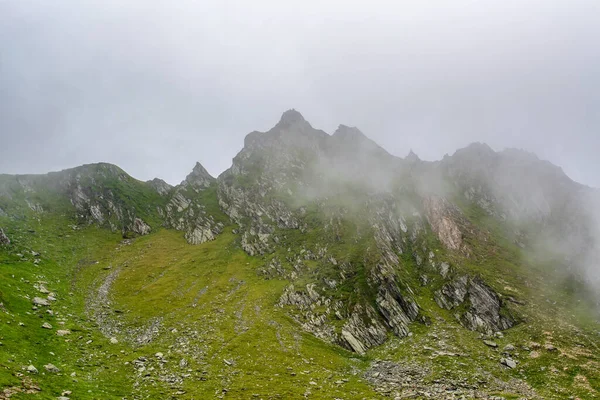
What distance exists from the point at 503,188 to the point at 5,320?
19437 centimetres

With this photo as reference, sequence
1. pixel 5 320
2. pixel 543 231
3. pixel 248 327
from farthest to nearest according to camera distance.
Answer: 1. pixel 543 231
2. pixel 248 327
3. pixel 5 320

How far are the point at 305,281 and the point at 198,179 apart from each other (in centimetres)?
12174

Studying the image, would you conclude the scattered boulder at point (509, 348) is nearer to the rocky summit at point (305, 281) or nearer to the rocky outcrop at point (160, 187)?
the rocky summit at point (305, 281)

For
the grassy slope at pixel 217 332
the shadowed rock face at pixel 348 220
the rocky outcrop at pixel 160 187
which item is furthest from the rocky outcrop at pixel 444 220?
the rocky outcrop at pixel 160 187

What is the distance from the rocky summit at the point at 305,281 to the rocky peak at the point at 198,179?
1.33 m

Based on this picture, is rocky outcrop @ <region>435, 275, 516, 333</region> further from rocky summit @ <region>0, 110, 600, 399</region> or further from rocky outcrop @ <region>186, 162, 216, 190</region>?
rocky outcrop @ <region>186, 162, 216, 190</region>

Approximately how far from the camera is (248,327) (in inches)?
2916

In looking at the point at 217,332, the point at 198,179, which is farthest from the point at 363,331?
the point at 198,179

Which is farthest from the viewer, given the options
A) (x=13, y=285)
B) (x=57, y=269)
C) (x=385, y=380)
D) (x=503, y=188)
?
(x=503, y=188)

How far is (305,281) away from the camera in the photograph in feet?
323

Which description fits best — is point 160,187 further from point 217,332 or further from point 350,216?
point 217,332

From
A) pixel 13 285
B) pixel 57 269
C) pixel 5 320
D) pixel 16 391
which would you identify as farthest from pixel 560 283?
pixel 57 269

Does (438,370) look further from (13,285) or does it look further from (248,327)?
(13,285)

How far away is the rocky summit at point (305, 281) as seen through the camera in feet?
162
